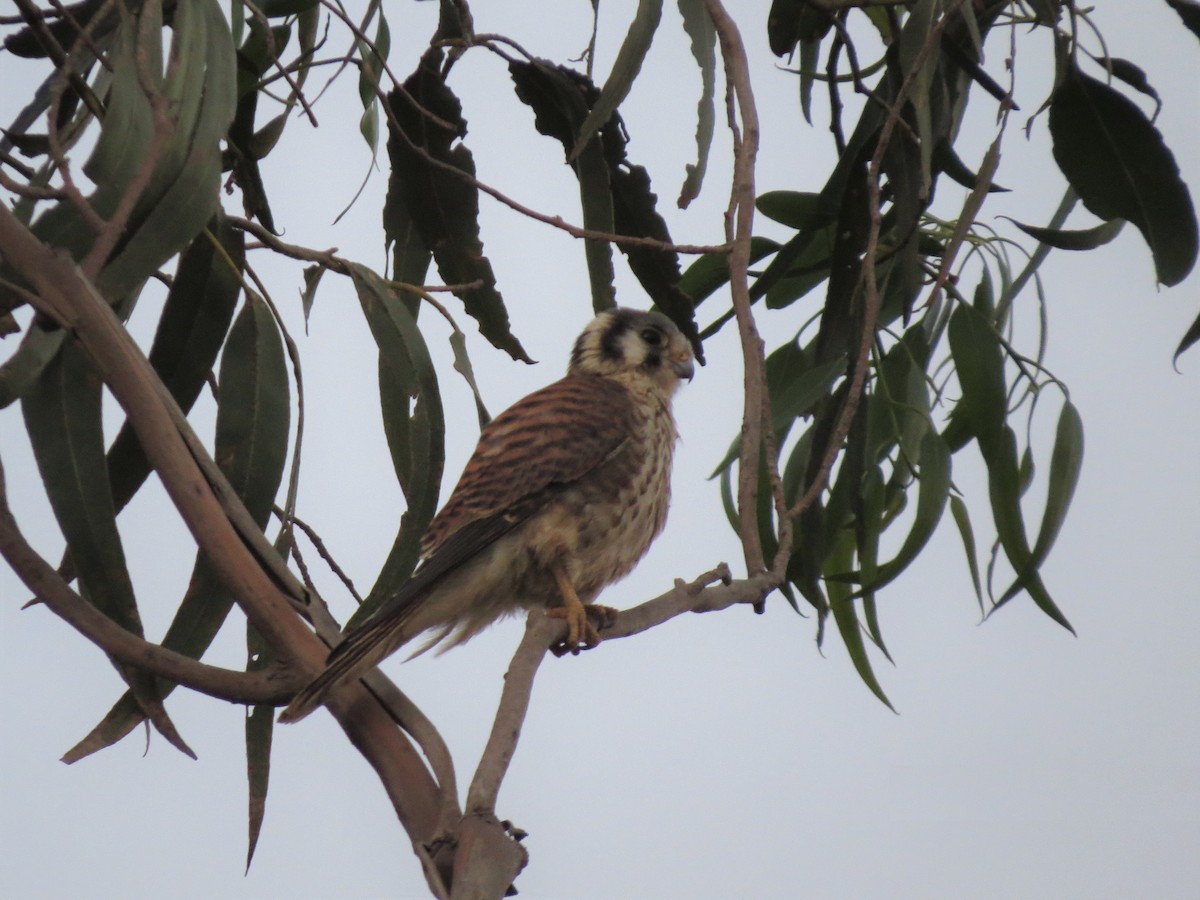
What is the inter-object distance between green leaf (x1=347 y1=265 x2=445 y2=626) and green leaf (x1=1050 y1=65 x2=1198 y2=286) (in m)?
1.17

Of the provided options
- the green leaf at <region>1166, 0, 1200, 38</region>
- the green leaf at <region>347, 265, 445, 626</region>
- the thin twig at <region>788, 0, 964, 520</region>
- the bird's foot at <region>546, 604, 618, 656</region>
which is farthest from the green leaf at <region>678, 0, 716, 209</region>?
the green leaf at <region>1166, 0, 1200, 38</region>

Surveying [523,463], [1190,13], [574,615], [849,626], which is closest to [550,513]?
[523,463]

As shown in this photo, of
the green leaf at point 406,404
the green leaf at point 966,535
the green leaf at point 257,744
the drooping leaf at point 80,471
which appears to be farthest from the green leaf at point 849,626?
the drooping leaf at point 80,471

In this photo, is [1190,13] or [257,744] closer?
[257,744]

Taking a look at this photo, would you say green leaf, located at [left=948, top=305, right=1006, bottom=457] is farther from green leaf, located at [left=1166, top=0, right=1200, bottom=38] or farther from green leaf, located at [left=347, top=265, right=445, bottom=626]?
green leaf, located at [left=347, top=265, right=445, bottom=626]

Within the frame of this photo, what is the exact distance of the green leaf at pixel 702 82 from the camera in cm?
218

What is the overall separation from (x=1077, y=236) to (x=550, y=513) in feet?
3.57

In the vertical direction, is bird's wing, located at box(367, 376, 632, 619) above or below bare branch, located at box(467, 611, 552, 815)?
above

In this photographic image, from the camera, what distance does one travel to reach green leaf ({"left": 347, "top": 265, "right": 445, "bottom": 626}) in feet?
7.88

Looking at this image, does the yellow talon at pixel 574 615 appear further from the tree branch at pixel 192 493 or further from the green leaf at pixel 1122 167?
the green leaf at pixel 1122 167

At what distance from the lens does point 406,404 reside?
254 cm

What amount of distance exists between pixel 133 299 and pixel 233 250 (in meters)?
0.18

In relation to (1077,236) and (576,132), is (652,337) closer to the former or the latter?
(576,132)

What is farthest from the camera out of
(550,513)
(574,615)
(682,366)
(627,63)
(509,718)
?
(682,366)
